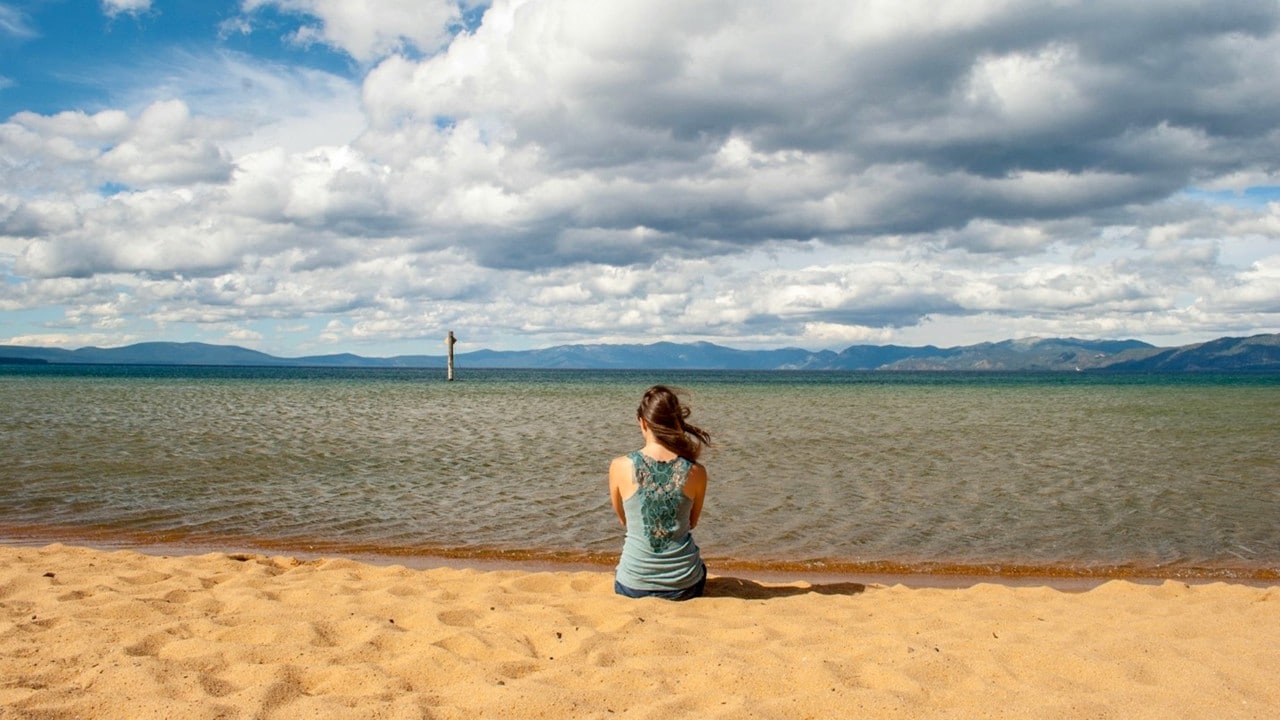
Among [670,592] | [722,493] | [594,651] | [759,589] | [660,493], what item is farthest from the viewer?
[722,493]

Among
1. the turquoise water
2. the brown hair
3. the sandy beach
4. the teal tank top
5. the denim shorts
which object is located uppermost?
the brown hair

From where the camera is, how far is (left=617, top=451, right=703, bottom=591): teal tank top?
699 centimetres

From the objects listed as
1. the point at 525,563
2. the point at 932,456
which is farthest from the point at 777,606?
the point at 932,456

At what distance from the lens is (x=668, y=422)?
7020mm

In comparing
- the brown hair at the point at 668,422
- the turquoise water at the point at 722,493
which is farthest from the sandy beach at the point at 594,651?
the turquoise water at the point at 722,493

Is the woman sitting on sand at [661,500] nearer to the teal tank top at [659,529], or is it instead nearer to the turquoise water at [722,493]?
the teal tank top at [659,529]

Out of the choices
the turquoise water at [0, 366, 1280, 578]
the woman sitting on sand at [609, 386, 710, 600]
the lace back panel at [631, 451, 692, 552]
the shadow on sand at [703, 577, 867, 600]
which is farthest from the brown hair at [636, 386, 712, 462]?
the turquoise water at [0, 366, 1280, 578]

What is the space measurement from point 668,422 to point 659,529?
37.2 inches

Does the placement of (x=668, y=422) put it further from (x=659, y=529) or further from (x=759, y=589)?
(x=759, y=589)

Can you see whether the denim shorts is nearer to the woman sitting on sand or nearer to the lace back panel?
the woman sitting on sand

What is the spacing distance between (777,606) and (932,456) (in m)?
15.0

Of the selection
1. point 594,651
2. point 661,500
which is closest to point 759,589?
point 661,500

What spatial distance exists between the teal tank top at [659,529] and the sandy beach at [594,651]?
0.31m

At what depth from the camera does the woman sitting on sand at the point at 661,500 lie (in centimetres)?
700
